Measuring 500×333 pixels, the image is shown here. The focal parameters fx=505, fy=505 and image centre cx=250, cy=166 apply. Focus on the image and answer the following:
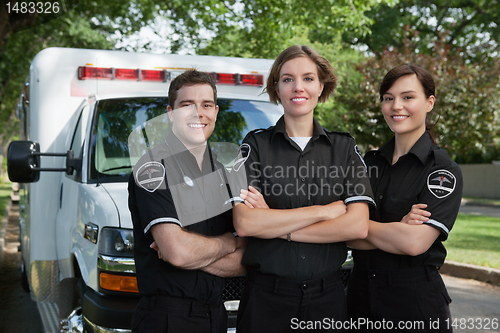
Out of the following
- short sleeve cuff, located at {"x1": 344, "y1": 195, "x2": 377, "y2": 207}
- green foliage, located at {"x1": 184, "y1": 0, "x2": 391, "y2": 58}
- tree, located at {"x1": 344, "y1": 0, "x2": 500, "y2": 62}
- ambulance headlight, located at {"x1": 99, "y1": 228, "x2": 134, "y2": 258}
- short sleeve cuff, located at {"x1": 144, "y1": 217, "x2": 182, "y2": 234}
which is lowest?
ambulance headlight, located at {"x1": 99, "y1": 228, "x2": 134, "y2": 258}

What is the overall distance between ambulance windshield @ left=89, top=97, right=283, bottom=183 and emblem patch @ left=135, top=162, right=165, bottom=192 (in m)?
1.43

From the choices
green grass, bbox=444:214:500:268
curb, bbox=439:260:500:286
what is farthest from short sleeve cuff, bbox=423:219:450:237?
green grass, bbox=444:214:500:268

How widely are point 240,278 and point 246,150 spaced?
1.05m

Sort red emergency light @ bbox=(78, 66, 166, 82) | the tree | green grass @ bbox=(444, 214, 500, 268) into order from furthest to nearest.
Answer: the tree
green grass @ bbox=(444, 214, 500, 268)
red emergency light @ bbox=(78, 66, 166, 82)

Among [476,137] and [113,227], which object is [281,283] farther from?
[476,137]

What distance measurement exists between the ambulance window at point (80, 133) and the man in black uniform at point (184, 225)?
6.38 ft

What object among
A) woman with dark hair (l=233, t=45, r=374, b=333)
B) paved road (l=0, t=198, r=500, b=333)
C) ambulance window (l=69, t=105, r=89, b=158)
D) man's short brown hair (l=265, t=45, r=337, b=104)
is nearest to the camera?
woman with dark hair (l=233, t=45, r=374, b=333)

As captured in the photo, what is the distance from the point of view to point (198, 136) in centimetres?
275

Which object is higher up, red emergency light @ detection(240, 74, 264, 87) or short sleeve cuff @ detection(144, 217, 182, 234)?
red emergency light @ detection(240, 74, 264, 87)

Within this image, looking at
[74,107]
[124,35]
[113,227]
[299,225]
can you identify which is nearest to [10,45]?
[124,35]

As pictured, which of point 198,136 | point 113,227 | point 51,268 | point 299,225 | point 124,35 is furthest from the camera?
point 124,35

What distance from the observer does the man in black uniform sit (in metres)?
2.51

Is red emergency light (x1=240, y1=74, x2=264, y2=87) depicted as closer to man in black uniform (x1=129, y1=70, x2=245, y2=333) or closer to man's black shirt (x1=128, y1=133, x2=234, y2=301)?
man in black uniform (x1=129, y1=70, x2=245, y2=333)

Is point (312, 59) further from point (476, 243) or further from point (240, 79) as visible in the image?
point (476, 243)
